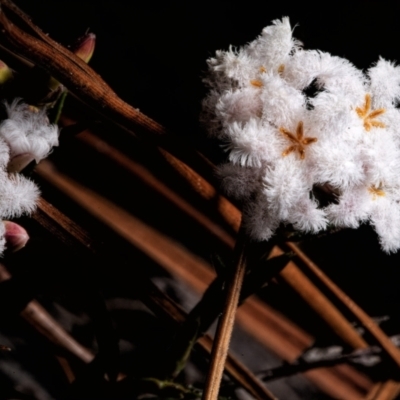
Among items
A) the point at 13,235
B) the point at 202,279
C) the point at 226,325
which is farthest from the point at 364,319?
the point at 13,235

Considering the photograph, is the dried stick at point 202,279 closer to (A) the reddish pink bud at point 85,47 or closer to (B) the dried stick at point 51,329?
(B) the dried stick at point 51,329

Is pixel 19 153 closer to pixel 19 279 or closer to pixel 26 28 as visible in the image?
pixel 26 28

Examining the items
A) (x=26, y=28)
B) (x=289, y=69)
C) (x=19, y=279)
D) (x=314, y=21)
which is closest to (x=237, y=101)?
(x=289, y=69)

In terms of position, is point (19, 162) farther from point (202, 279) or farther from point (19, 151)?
point (202, 279)

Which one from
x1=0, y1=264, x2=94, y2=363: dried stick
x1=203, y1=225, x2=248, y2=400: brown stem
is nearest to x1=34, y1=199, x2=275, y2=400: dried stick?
x1=0, y1=264, x2=94, y2=363: dried stick

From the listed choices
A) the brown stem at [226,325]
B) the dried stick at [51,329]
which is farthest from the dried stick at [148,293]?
the brown stem at [226,325]

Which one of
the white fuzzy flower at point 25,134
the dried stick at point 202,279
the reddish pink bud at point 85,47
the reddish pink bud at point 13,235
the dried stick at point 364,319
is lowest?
the reddish pink bud at point 13,235
